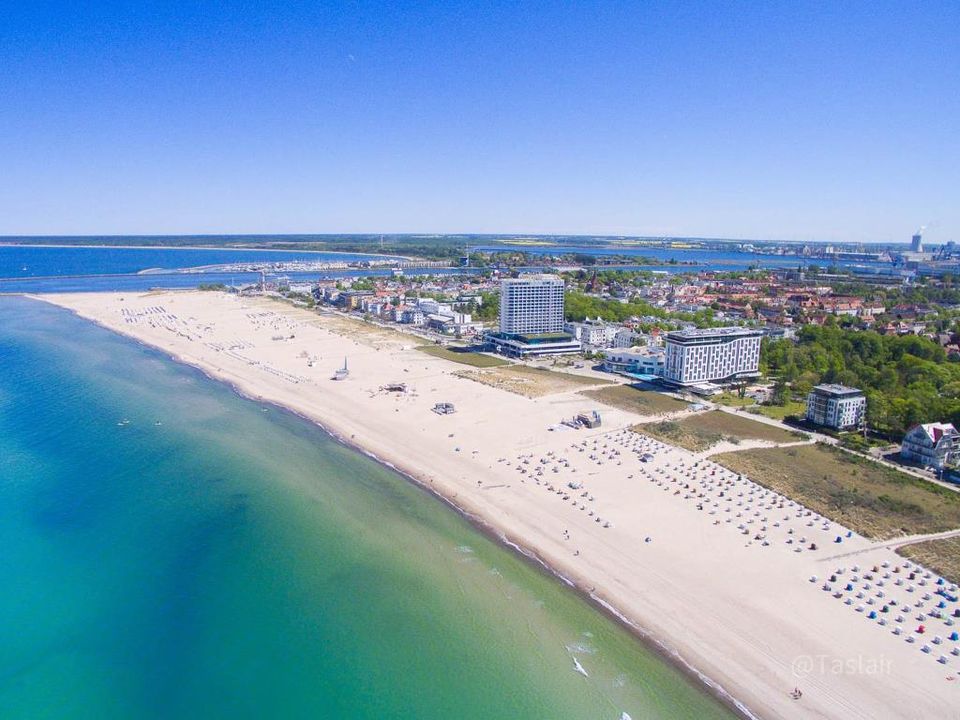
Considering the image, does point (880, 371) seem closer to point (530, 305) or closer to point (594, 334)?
point (594, 334)

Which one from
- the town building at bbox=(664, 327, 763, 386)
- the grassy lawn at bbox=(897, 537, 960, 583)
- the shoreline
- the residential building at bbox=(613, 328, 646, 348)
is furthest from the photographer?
the residential building at bbox=(613, 328, 646, 348)

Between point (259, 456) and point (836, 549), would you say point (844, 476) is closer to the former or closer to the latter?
point (836, 549)

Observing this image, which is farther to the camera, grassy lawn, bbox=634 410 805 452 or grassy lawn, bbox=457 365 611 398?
grassy lawn, bbox=457 365 611 398

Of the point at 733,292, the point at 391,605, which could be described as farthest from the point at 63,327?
the point at 733,292

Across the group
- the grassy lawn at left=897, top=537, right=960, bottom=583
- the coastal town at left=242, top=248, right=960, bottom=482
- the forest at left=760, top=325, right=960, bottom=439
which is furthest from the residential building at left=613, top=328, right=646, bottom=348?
the grassy lawn at left=897, top=537, right=960, bottom=583

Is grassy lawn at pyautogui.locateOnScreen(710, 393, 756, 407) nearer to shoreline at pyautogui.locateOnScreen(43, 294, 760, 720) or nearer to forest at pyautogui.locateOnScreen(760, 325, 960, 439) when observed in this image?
forest at pyautogui.locateOnScreen(760, 325, 960, 439)

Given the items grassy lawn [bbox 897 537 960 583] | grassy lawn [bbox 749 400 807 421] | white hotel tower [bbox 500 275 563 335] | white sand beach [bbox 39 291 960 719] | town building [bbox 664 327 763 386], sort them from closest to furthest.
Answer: white sand beach [bbox 39 291 960 719]
grassy lawn [bbox 897 537 960 583]
grassy lawn [bbox 749 400 807 421]
town building [bbox 664 327 763 386]
white hotel tower [bbox 500 275 563 335]

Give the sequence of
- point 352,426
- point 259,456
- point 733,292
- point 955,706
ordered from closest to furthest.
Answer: point 955,706, point 259,456, point 352,426, point 733,292

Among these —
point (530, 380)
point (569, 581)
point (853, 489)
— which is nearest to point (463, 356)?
point (530, 380)
